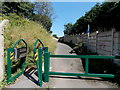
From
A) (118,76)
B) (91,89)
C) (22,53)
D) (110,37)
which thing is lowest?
(91,89)

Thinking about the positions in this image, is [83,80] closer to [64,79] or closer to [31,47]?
[64,79]

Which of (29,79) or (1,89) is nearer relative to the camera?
(1,89)

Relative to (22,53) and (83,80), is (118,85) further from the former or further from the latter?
(22,53)

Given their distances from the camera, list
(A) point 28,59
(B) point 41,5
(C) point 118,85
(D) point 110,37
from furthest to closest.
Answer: (B) point 41,5 → (A) point 28,59 → (D) point 110,37 → (C) point 118,85

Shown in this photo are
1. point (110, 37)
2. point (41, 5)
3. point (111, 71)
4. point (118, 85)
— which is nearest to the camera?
point (118, 85)

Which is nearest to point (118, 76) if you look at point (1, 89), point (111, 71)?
point (111, 71)

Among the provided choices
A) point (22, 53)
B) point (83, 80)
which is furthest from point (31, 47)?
point (83, 80)

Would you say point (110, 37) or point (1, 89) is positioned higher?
point (110, 37)

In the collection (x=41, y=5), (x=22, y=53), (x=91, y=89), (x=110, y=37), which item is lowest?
(x=91, y=89)

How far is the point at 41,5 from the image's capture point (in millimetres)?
19516

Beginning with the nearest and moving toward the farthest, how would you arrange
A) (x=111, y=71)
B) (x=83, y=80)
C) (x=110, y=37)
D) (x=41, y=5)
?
(x=83, y=80) → (x=111, y=71) → (x=110, y=37) → (x=41, y=5)

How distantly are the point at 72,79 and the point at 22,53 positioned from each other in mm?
2155

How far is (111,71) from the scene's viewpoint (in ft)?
12.8

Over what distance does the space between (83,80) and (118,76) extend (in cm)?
120
